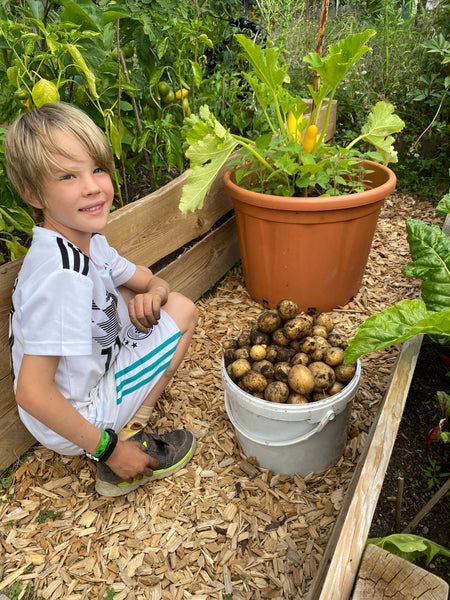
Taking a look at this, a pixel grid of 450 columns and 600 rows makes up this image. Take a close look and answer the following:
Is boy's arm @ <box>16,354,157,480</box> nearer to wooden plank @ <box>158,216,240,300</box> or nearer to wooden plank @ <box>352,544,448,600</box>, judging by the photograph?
wooden plank @ <box>352,544,448,600</box>

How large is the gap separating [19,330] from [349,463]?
1.30m

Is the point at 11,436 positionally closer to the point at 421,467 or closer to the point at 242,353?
the point at 242,353

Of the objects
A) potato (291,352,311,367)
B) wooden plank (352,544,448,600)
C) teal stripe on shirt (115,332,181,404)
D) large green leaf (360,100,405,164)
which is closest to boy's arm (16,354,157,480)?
teal stripe on shirt (115,332,181,404)

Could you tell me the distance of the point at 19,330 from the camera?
1.45 metres

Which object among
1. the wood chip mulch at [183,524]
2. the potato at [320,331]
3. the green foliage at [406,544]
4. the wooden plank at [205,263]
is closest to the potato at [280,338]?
the potato at [320,331]

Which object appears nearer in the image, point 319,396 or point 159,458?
point 319,396

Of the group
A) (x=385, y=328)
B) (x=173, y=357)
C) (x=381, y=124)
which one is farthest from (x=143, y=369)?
(x=381, y=124)

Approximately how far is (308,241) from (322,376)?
953 mm

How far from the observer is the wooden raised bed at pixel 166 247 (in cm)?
166

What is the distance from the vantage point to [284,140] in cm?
235

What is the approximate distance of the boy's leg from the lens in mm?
1768

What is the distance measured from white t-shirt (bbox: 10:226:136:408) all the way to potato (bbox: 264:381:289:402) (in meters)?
0.59

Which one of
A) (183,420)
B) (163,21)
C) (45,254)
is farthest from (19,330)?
(163,21)

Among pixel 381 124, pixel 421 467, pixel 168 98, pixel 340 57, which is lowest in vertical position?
pixel 421 467
